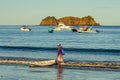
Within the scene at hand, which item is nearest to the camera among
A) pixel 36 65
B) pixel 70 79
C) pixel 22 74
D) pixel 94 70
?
pixel 70 79

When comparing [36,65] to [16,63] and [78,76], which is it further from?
[78,76]

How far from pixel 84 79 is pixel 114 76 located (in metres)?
2.89

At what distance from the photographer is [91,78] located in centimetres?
3072

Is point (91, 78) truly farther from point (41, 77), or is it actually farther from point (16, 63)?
point (16, 63)

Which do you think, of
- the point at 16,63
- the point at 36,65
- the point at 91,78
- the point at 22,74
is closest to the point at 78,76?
A: the point at 91,78

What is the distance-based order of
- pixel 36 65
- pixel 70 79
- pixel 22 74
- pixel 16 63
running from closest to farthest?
pixel 70 79, pixel 22 74, pixel 36 65, pixel 16 63

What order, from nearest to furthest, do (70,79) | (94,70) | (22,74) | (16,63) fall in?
(70,79) < (22,74) < (94,70) < (16,63)

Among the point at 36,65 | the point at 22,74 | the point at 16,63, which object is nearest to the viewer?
the point at 22,74

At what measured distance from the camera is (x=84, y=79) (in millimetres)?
30141

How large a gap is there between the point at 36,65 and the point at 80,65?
4.63 metres

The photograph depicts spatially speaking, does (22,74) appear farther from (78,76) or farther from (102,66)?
(102,66)

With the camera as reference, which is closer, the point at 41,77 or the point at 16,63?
the point at 41,77

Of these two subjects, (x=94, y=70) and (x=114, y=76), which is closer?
(x=114, y=76)

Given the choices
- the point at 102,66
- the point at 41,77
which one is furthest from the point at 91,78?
the point at 102,66
